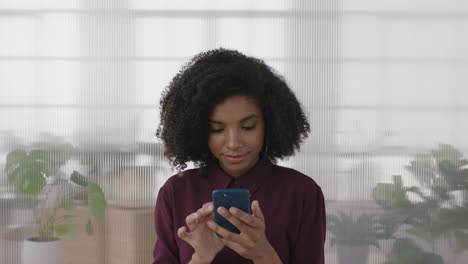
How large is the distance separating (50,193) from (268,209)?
6.48 ft

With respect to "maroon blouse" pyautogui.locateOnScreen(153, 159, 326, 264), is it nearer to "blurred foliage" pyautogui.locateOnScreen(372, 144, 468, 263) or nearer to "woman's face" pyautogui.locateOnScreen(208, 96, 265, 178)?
"woman's face" pyautogui.locateOnScreen(208, 96, 265, 178)

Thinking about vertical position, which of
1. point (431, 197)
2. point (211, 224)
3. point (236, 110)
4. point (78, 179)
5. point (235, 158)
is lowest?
point (431, 197)

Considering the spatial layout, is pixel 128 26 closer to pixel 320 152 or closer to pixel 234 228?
pixel 320 152

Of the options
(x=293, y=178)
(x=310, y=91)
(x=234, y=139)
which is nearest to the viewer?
(x=234, y=139)

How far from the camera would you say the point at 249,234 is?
1.22m

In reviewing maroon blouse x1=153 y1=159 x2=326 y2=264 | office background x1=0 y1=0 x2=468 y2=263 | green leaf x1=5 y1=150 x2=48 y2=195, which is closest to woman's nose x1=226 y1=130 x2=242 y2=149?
maroon blouse x1=153 y1=159 x2=326 y2=264

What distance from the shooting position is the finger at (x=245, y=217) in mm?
1192

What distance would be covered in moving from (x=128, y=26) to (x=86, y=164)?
74 cm

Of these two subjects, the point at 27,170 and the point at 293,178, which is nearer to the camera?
the point at 293,178

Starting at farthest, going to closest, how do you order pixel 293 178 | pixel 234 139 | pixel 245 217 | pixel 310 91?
pixel 310 91 → pixel 293 178 → pixel 234 139 → pixel 245 217

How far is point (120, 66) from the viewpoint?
3.09 metres

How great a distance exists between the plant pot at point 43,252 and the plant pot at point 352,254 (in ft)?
4.72

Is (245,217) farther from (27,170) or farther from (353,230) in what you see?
(27,170)

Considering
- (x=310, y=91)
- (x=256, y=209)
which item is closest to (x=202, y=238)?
(x=256, y=209)
